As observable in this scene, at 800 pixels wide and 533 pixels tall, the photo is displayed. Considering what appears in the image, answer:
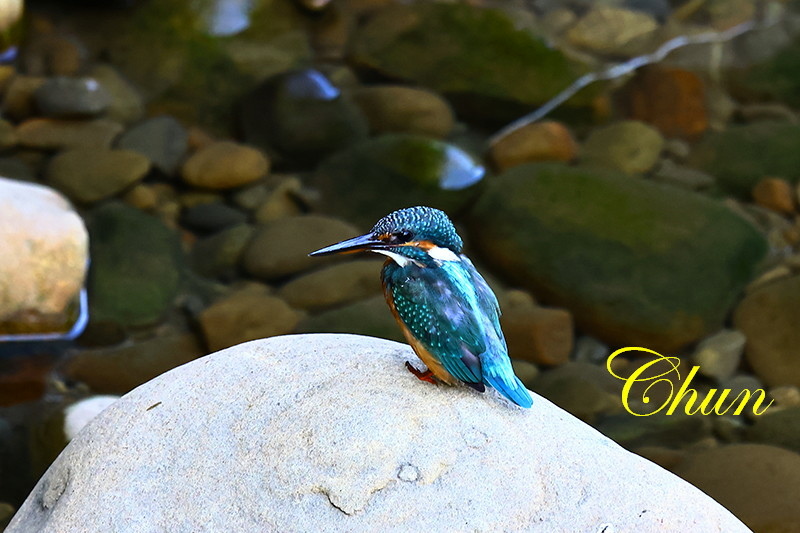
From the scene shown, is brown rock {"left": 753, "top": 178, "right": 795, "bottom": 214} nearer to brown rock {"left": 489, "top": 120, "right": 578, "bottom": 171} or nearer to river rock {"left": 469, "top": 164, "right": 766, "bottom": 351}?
river rock {"left": 469, "top": 164, "right": 766, "bottom": 351}

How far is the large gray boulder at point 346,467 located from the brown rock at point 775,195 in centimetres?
326

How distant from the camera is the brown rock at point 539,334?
12.8ft

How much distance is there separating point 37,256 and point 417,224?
247cm

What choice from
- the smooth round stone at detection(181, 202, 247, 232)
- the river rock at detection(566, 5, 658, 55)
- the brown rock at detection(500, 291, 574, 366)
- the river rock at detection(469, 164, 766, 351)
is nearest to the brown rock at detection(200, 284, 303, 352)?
the smooth round stone at detection(181, 202, 247, 232)

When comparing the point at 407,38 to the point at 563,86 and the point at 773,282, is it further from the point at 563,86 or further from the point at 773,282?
the point at 773,282

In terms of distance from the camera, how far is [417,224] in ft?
7.06

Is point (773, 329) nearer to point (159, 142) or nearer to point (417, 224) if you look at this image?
point (417, 224)

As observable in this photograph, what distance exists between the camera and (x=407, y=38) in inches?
246

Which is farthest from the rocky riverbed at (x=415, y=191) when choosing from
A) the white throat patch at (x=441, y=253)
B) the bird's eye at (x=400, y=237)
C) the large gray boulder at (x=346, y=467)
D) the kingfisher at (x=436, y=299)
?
the bird's eye at (x=400, y=237)

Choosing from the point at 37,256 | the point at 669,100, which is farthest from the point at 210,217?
Answer: the point at 669,100

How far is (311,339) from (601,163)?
3239 millimetres

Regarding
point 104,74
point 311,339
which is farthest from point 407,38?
point 311,339

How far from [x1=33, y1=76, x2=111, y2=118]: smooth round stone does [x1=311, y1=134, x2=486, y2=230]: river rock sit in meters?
1.51

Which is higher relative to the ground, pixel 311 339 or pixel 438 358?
pixel 438 358
